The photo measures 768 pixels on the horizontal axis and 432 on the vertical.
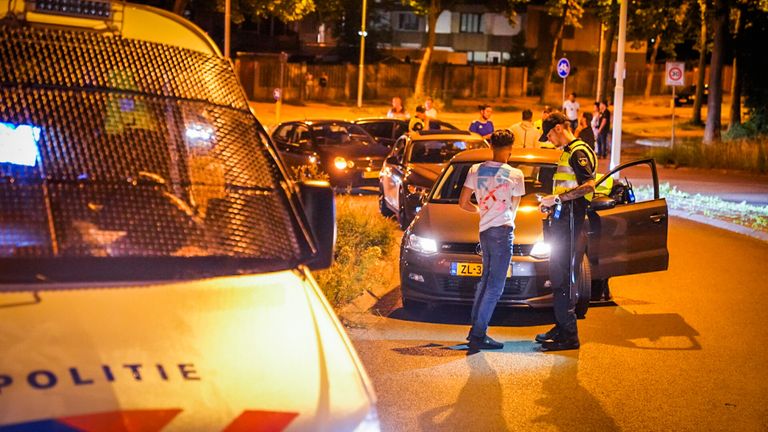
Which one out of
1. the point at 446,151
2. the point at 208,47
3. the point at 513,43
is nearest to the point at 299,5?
the point at 446,151

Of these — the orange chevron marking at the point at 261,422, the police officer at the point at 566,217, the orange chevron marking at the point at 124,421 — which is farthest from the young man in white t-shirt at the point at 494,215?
the orange chevron marking at the point at 124,421

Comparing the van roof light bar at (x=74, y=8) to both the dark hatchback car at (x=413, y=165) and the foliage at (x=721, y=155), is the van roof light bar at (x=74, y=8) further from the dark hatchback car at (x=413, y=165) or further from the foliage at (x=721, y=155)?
the foliage at (x=721, y=155)

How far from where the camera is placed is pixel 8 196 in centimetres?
423

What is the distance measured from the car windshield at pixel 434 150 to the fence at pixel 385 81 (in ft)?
135

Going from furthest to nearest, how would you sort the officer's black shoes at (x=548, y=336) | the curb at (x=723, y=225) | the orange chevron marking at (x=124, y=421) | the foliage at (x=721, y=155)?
the foliage at (x=721, y=155) → the curb at (x=723, y=225) → the officer's black shoes at (x=548, y=336) → the orange chevron marking at (x=124, y=421)

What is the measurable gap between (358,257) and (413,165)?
19.3ft

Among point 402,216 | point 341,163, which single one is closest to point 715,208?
point 402,216

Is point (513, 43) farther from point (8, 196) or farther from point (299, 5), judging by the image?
point (8, 196)

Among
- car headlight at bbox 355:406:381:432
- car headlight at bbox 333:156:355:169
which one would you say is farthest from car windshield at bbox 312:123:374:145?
car headlight at bbox 355:406:381:432

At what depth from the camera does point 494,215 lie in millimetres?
9367

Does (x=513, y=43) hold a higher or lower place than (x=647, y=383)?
higher

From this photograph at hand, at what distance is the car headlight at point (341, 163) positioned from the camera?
23062 mm

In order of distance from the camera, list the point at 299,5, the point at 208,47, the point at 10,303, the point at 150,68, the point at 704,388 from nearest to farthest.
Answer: the point at 10,303, the point at 150,68, the point at 208,47, the point at 704,388, the point at 299,5

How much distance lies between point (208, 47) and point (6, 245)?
147 centimetres
